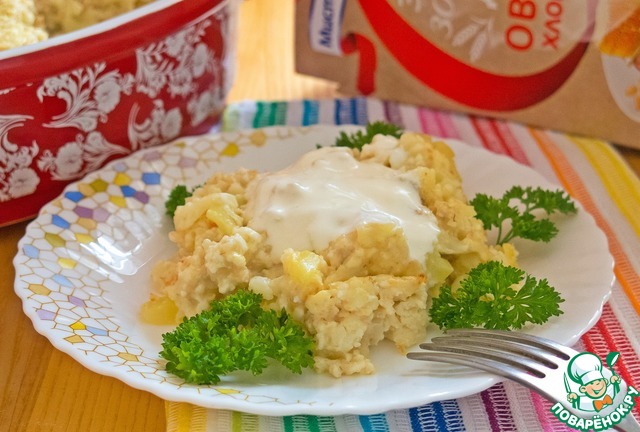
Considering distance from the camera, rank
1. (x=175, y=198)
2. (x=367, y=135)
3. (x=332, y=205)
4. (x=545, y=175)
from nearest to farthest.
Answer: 1. (x=332, y=205)
2. (x=175, y=198)
3. (x=367, y=135)
4. (x=545, y=175)

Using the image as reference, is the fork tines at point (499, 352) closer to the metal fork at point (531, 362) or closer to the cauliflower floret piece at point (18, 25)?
the metal fork at point (531, 362)

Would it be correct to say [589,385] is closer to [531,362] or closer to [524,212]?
[531,362]

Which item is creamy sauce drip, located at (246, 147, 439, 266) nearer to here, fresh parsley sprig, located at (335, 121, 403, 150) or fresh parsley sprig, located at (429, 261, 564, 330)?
fresh parsley sprig, located at (429, 261, 564, 330)

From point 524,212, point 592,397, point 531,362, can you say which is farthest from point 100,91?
point 592,397

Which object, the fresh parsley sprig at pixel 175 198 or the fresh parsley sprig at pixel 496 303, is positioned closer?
the fresh parsley sprig at pixel 496 303

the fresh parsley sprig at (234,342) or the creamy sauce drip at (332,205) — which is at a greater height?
the creamy sauce drip at (332,205)

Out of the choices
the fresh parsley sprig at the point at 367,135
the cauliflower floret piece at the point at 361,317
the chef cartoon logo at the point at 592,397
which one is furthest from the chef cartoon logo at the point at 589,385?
the fresh parsley sprig at the point at 367,135

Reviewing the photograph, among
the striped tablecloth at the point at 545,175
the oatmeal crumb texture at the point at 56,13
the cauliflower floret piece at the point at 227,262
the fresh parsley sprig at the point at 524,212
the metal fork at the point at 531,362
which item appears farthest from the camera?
the oatmeal crumb texture at the point at 56,13
